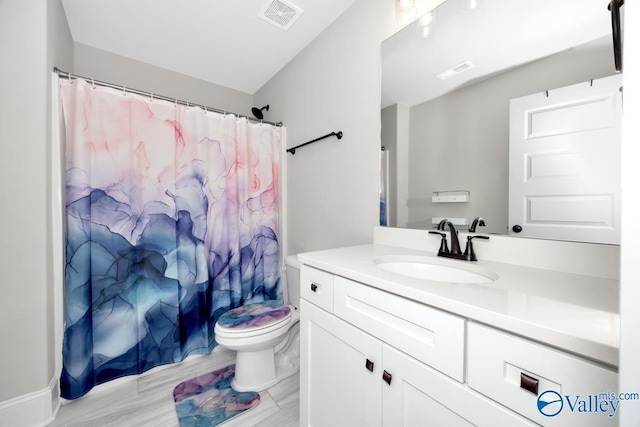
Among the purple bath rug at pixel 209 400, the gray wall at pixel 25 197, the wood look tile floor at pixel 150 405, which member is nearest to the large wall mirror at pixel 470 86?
the wood look tile floor at pixel 150 405

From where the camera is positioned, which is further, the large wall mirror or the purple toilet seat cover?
the purple toilet seat cover

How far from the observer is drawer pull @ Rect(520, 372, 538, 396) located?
474 mm

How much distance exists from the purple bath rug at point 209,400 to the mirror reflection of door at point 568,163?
159 cm

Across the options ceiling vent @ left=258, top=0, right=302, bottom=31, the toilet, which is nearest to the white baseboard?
the toilet

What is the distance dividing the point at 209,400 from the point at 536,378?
157 cm

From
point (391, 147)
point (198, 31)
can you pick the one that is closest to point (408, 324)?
point (391, 147)

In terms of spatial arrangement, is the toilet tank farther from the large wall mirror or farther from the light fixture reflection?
the light fixture reflection

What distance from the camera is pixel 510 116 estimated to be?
0.96m

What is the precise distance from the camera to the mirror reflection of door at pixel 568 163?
2.45ft

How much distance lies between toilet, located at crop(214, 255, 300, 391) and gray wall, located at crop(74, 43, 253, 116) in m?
1.99

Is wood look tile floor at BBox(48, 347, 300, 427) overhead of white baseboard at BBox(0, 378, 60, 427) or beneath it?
beneath

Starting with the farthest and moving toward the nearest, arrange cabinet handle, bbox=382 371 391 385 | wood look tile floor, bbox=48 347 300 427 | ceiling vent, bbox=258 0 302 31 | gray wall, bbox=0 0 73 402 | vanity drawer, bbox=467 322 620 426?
ceiling vent, bbox=258 0 302 31 → wood look tile floor, bbox=48 347 300 427 → gray wall, bbox=0 0 73 402 → cabinet handle, bbox=382 371 391 385 → vanity drawer, bbox=467 322 620 426

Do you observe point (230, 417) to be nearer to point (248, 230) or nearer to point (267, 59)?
point (248, 230)

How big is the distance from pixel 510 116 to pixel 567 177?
0.30 meters
